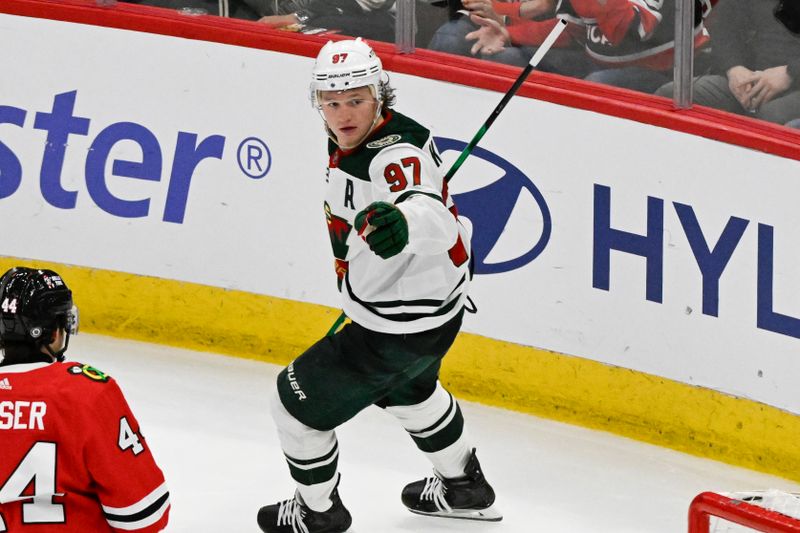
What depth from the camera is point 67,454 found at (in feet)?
7.65

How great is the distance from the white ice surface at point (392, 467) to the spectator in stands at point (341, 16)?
3.61 feet

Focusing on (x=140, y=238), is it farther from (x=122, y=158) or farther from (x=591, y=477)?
(x=591, y=477)

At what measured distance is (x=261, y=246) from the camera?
4805mm

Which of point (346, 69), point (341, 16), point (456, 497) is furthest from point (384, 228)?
point (341, 16)

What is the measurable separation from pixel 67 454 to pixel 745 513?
1039mm

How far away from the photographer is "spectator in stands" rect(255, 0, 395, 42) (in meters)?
4.60

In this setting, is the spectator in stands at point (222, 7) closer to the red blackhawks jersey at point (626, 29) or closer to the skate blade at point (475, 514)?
the red blackhawks jersey at point (626, 29)

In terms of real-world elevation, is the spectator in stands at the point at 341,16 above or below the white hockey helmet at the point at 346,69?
below

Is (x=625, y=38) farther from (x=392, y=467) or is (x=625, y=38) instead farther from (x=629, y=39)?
(x=392, y=467)

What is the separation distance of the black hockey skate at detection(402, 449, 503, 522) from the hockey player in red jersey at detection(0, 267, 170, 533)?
147 centimetres

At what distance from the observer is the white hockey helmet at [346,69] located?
3260mm

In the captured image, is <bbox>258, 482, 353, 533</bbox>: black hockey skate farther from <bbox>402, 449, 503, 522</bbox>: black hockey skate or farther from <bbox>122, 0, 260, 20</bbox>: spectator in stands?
<bbox>122, 0, 260, 20</bbox>: spectator in stands

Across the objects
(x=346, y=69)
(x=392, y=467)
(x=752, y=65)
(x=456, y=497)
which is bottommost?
(x=392, y=467)

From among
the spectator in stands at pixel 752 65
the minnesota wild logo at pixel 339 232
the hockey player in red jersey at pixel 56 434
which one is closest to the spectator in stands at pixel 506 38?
the spectator in stands at pixel 752 65
